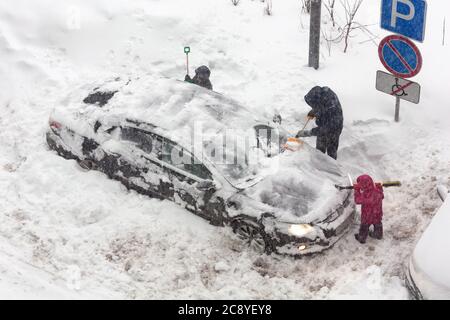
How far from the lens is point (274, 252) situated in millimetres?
7266

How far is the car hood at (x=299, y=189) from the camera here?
23.5ft

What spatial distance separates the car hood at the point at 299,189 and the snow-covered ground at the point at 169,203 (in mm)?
605

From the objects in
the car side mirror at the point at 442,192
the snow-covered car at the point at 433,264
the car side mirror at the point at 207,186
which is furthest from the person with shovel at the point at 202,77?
the snow-covered car at the point at 433,264

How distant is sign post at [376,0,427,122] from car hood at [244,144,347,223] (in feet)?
6.02

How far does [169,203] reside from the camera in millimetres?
7984

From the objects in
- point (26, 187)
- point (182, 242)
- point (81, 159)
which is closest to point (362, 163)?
point (182, 242)

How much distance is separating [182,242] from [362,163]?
3469 mm

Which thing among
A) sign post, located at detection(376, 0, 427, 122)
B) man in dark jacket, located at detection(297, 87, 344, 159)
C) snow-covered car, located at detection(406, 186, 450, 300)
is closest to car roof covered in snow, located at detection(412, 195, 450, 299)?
snow-covered car, located at detection(406, 186, 450, 300)

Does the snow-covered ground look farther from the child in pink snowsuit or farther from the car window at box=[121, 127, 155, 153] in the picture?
the car window at box=[121, 127, 155, 153]

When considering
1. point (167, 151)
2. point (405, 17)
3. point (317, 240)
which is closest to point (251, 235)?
point (317, 240)

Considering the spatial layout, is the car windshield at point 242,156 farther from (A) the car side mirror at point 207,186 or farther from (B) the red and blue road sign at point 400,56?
(B) the red and blue road sign at point 400,56

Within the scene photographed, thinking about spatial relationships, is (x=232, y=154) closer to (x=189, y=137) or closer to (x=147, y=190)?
(x=189, y=137)

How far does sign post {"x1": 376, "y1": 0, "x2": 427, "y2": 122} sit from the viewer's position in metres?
Result: 7.95
